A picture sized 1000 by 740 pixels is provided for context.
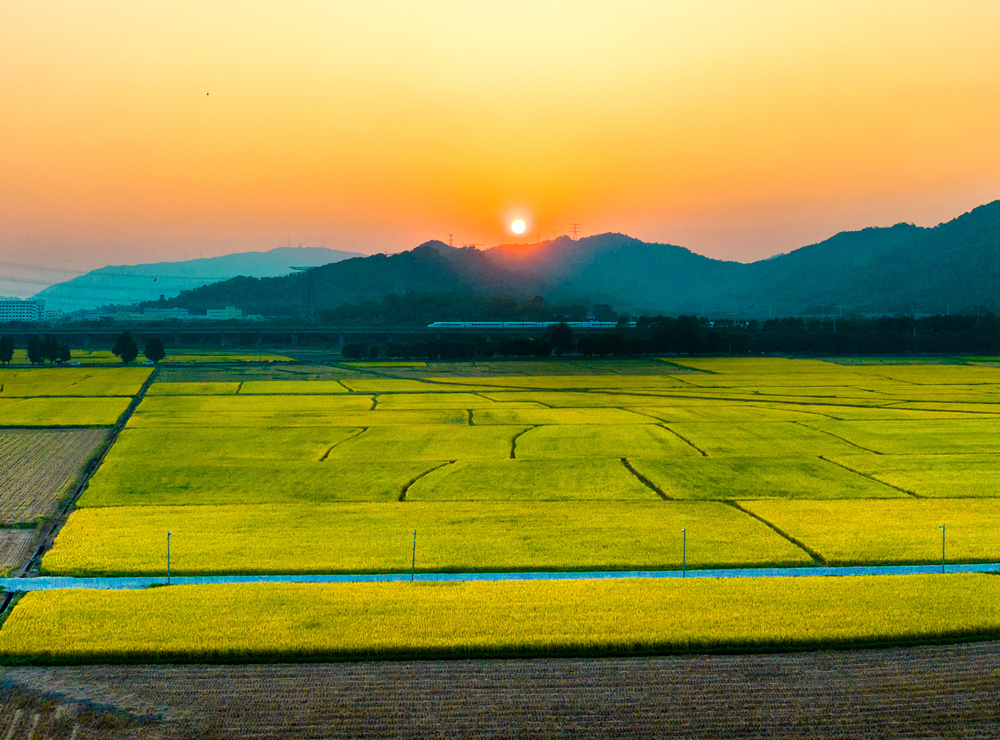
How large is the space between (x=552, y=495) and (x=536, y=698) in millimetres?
17486

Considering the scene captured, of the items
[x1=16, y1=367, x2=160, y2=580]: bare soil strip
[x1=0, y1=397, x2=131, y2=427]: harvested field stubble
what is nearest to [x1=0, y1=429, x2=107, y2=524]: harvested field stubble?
[x1=16, y1=367, x2=160, y2=580]: bare soil strip

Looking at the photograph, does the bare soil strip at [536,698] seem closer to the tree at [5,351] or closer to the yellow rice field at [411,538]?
the yellow rice field at [411,538]

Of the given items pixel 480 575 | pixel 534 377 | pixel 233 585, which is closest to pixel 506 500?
pixel 480 575

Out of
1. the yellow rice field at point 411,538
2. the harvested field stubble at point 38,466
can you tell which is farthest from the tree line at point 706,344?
the yellow rice field at point 411,538

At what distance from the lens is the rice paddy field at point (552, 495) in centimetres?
2261

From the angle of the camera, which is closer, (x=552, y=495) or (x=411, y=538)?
(x=411, y=538)

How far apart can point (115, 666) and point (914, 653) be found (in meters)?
17.1

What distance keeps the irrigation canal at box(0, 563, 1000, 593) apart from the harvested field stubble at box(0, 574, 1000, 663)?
3.51 ft

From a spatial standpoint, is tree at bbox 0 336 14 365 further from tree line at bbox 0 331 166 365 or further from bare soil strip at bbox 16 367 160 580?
bare soil strip at bbox 16 367 160 580

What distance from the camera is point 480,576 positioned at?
2409cm

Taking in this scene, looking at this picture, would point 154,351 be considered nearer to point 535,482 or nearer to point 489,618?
point 535,482

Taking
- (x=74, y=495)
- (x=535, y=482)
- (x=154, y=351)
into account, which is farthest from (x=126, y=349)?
(x=535, y=482)

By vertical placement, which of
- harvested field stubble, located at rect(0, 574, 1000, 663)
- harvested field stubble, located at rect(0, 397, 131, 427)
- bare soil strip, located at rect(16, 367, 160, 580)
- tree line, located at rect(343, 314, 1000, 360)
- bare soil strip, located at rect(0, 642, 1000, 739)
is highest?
tree line, located at rect(343, 314, 1000, 360)

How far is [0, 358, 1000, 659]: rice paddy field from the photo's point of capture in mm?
22609
